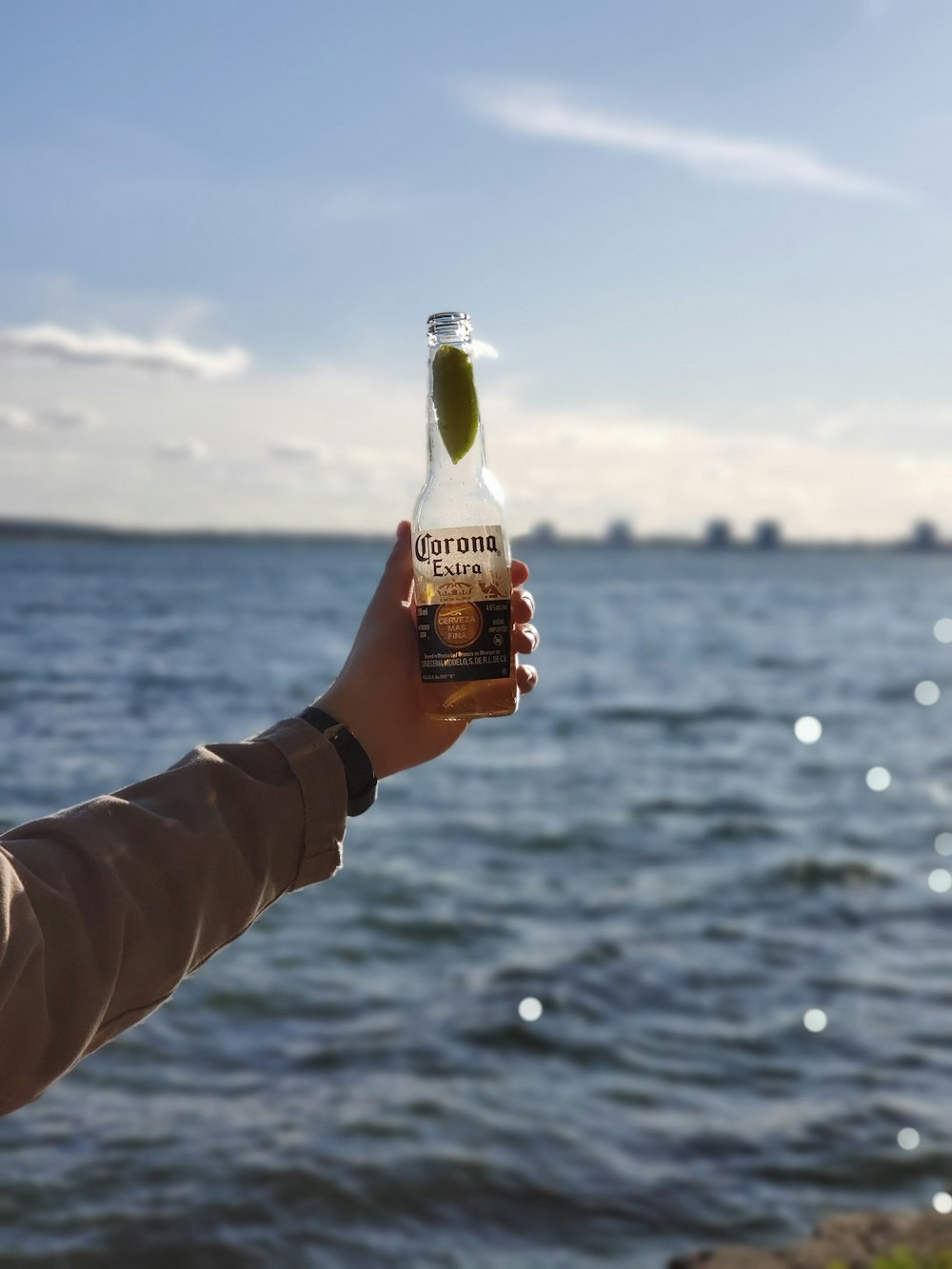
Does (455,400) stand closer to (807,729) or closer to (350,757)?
(350,757)

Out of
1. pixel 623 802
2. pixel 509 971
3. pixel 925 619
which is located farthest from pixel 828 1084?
pixel 925 619

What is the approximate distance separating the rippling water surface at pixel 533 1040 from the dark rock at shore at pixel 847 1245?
0.91ft

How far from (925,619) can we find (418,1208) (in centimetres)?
5672

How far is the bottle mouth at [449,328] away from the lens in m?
2.32

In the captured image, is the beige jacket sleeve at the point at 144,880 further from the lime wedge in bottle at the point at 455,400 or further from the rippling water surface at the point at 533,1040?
the rippling water surface at the point at 533,1040

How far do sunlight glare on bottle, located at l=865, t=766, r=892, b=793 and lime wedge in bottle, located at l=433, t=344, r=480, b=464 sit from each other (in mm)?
→ 15444

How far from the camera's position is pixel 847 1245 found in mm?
5086

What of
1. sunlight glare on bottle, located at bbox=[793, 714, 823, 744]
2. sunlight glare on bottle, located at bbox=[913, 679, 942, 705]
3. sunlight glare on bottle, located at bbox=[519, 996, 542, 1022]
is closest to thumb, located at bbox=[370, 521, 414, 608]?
sunlight glare on bottle, located at bbox=[519, 996, 542, 1022]

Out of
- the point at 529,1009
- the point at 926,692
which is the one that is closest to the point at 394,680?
the point at 529,1009

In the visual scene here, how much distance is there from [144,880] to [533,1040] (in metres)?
6.20

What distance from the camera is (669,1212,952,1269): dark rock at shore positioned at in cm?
493

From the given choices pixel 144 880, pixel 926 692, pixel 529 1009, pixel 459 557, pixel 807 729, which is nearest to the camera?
pixel 144 880

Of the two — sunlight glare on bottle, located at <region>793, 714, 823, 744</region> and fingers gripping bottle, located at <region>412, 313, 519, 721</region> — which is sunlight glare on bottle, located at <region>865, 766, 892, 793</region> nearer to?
sunlight glare on bottle, located at <region>793, 714, 823, 744</region>

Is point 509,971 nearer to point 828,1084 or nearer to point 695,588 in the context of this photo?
point 828,1084
